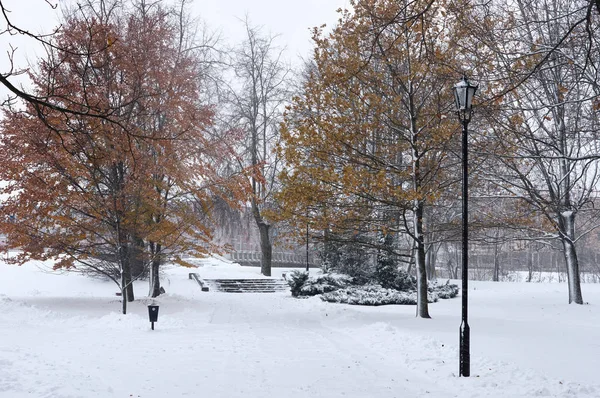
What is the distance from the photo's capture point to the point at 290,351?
36.9 feet

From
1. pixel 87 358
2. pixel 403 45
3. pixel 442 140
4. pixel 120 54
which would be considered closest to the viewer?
pixel 87 358

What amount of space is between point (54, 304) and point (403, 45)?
14880 mm

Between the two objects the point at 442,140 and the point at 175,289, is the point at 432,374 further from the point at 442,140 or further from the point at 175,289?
the point at 175,289

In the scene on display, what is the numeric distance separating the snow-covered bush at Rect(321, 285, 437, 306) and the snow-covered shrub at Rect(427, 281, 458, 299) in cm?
122

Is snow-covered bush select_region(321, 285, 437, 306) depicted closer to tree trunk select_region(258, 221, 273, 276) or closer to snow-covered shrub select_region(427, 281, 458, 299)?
snow-covered shrub select_region(427, 281, 458, 299)

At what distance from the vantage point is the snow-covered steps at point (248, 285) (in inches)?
1138

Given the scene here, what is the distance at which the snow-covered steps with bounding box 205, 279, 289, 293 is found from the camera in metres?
28.9

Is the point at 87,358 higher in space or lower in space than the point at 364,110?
lower

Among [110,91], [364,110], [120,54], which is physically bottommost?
[364,110]

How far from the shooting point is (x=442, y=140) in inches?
567


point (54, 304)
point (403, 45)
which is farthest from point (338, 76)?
point (54, 304)

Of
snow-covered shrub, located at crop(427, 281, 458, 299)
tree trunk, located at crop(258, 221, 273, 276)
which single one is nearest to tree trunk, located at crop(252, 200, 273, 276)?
tree trunk, located at crop(258, 221, 273, 276)

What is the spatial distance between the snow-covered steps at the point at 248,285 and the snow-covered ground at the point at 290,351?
320 inches

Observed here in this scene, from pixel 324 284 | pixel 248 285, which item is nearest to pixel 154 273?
pixel 324 284
